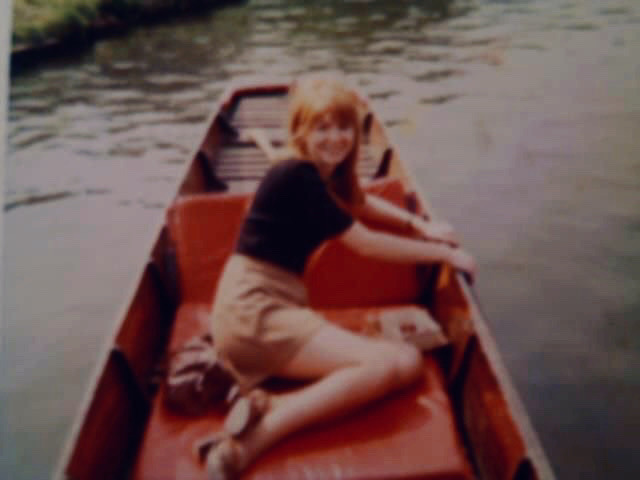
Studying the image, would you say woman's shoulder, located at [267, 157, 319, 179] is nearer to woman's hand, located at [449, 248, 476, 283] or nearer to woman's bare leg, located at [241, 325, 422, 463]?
woman's bare leg, located at [241, 325, 422, 463]

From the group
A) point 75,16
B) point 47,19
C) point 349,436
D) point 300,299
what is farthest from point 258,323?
point 75,16

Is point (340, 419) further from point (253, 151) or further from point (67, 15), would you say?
point (67, 15)

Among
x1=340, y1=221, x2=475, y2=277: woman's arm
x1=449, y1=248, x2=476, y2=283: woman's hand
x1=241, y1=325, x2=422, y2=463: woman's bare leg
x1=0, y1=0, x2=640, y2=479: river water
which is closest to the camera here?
x1=241, y1=325, x2=422, y2=463: woman's bare leg

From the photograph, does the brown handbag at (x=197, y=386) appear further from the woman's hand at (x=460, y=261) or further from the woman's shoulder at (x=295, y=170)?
the woman's hand at (x=460, y=261)

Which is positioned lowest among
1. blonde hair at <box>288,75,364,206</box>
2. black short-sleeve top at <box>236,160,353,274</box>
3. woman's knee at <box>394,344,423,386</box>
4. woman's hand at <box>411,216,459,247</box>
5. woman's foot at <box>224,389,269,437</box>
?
woman's knee at <box>394,344,423,386</box>

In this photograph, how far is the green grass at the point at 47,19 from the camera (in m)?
13.0

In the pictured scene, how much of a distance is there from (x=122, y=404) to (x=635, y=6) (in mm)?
16097

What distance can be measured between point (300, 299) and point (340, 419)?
1.71 feet

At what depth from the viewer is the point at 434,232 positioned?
335cm

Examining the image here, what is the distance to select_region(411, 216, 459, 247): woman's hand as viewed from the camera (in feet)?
10.9

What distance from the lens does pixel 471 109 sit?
10.1 meters

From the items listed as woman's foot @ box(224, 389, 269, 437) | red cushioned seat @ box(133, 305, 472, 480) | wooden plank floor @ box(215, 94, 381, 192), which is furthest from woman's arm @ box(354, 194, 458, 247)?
wooden plank floor @ box(215, 94, 381, 192)

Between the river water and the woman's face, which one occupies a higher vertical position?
the woman's face

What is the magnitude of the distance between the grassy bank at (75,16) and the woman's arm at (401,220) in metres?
11.2
